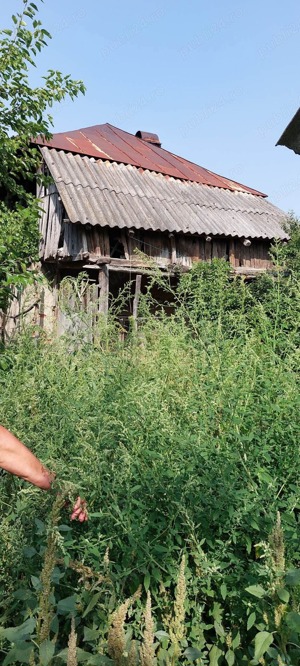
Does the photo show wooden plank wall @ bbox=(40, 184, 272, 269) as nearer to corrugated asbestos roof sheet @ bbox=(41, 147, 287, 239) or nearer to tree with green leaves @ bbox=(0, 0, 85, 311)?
corrugated asbestos roof sheet @ bbox=(41, 147, 287, 239)

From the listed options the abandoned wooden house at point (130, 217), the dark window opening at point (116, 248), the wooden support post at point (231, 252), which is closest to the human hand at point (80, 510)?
the abandoned wooden house at point (130, 217)

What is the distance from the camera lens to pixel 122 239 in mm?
13258

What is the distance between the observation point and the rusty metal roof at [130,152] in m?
14.8

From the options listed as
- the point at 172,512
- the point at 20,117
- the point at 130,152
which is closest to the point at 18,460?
the point at 172,512

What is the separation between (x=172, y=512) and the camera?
1882 millimetres

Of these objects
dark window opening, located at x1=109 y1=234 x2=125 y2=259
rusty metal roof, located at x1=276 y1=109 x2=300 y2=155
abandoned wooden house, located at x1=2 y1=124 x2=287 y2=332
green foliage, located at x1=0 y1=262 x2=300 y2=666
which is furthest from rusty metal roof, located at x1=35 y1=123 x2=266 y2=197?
rusty metal roof, located at x1=276 y1=109 x2=300 y2=155

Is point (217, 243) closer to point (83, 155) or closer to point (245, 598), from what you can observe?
point (83, 155)

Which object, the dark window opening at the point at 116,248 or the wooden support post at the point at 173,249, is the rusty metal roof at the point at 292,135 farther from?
the wooden support post at the point at 173,249

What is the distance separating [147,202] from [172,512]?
1274 cm

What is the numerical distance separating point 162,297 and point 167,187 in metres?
3.25

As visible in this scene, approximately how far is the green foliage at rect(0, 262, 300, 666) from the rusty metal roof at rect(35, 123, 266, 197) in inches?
487

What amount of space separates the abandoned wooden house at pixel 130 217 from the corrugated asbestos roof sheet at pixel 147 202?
3 centimetres

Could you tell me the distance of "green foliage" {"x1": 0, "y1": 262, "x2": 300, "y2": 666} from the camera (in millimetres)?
1674

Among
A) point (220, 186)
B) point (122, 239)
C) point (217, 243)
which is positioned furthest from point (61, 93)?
point (220, 186)
